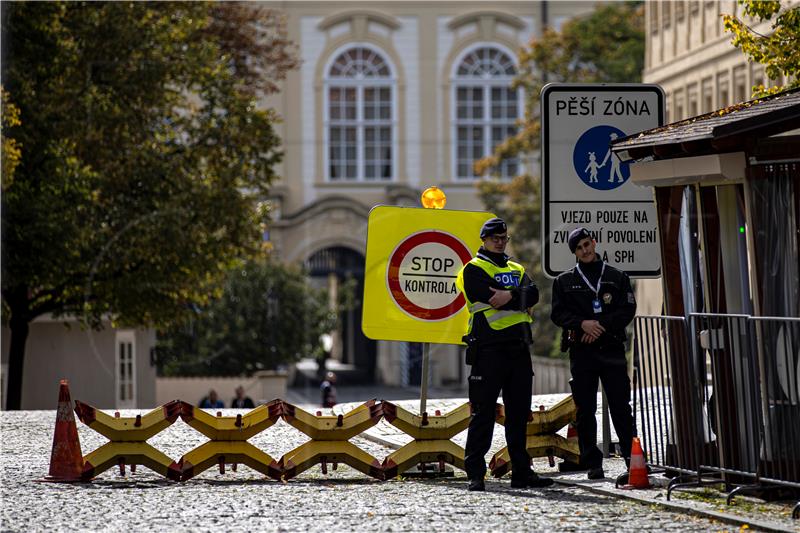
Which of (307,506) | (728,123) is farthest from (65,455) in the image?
(728,123)

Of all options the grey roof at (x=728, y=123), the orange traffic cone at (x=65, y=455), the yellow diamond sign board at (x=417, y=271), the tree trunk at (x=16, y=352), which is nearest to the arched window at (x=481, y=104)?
the tree trunk at (x=16, y=352)

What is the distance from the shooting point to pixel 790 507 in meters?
10.7

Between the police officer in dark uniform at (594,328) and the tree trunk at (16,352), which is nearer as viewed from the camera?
the police officer in dark uniform at (594,328)

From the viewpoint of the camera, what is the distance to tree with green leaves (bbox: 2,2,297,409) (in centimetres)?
3006

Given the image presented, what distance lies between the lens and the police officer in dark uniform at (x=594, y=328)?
485 inches

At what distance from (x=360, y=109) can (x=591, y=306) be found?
5131cm

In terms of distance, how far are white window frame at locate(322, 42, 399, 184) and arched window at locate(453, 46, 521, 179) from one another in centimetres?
209

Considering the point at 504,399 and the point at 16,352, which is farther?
the point at 16,352

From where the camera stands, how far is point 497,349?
1223cm

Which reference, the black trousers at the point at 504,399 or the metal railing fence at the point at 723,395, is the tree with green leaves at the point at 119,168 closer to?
the black trousers at the point at 504,399

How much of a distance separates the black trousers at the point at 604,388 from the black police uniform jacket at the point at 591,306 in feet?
0.17

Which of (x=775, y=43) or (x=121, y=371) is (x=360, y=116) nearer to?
(x=121, y=371)

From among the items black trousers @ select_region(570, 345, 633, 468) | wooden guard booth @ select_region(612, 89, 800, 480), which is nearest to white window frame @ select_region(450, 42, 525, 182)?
black trousers @ select_region(570, 345, 633, 468)

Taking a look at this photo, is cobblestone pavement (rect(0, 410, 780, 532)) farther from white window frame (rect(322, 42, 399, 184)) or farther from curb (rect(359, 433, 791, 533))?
white window frame (rect(322, 42, 399, 184))
